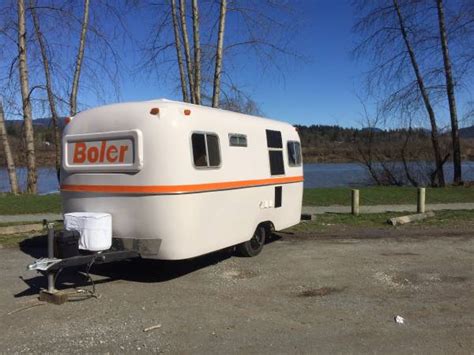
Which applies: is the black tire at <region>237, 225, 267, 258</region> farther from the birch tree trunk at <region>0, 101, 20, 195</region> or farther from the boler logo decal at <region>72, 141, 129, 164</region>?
the birch tree trunk at <region>0, 101, 20, 195</region>

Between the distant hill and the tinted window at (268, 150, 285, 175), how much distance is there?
1804cm

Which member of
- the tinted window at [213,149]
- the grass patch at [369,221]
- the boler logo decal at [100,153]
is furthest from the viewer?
the grass patch at [369,221]

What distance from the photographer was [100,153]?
742 cm

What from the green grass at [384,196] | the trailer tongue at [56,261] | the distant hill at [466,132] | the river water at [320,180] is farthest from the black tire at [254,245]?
the distant hill at [466,132]

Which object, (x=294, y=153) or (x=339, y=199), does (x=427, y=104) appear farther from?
(x=294, y=153)

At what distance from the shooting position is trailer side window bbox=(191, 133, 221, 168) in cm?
740

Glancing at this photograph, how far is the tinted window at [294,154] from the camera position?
33.7 ft

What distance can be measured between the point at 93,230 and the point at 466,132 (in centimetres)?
2255

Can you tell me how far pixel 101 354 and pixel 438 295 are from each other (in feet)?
13.9

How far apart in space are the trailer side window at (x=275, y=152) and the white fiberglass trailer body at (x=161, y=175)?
1.00 m

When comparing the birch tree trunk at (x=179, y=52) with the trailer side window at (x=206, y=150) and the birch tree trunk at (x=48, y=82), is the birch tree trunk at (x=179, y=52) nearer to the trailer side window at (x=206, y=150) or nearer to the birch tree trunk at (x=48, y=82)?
the birch tree trunk at (x=48, y=82)

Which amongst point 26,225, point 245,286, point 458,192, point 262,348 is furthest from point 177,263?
point 458,192

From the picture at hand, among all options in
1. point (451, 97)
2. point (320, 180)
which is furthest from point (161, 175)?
point (320, 180)

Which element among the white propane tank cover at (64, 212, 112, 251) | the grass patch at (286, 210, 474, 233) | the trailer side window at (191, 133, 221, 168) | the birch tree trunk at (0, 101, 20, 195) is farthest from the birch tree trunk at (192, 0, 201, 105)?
the white propane tank cover at (64, 212, 112, 251)
